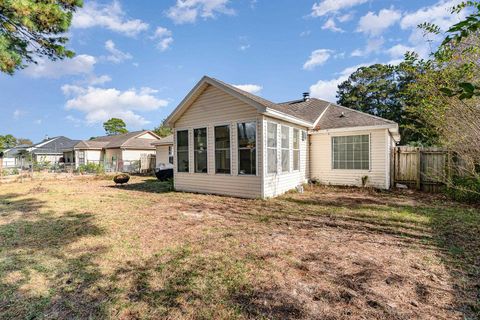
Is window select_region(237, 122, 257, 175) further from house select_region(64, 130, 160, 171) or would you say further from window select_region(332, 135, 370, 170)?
house select_region(64, 130, 160, 171)

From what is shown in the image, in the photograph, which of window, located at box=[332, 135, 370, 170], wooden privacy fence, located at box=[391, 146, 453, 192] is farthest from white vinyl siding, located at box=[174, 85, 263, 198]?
wooden privacy fence, located at box=[391, 146, 453, 192]

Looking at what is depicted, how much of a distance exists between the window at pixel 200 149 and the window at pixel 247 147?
5.62 feet

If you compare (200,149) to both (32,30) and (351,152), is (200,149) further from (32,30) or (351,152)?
(351,152)

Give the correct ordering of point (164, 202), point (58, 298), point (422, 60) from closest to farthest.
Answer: point (58, 298) → point (422, 60) → point (164, 202)

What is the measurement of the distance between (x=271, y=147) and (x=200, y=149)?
3058 millimetres

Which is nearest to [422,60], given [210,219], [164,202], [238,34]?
[210,219]

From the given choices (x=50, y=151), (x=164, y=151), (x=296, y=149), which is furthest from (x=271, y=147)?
(x=50, y=151)

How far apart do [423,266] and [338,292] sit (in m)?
1.62

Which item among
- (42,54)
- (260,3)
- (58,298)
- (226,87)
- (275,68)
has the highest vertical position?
(260,3)

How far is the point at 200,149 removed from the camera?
10008mm

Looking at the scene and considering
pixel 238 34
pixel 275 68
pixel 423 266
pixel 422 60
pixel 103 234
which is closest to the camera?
pixel 422 60

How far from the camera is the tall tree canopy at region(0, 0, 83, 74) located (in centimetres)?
591

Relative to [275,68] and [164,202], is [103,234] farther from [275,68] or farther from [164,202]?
[275,68]

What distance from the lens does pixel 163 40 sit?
544 inches
